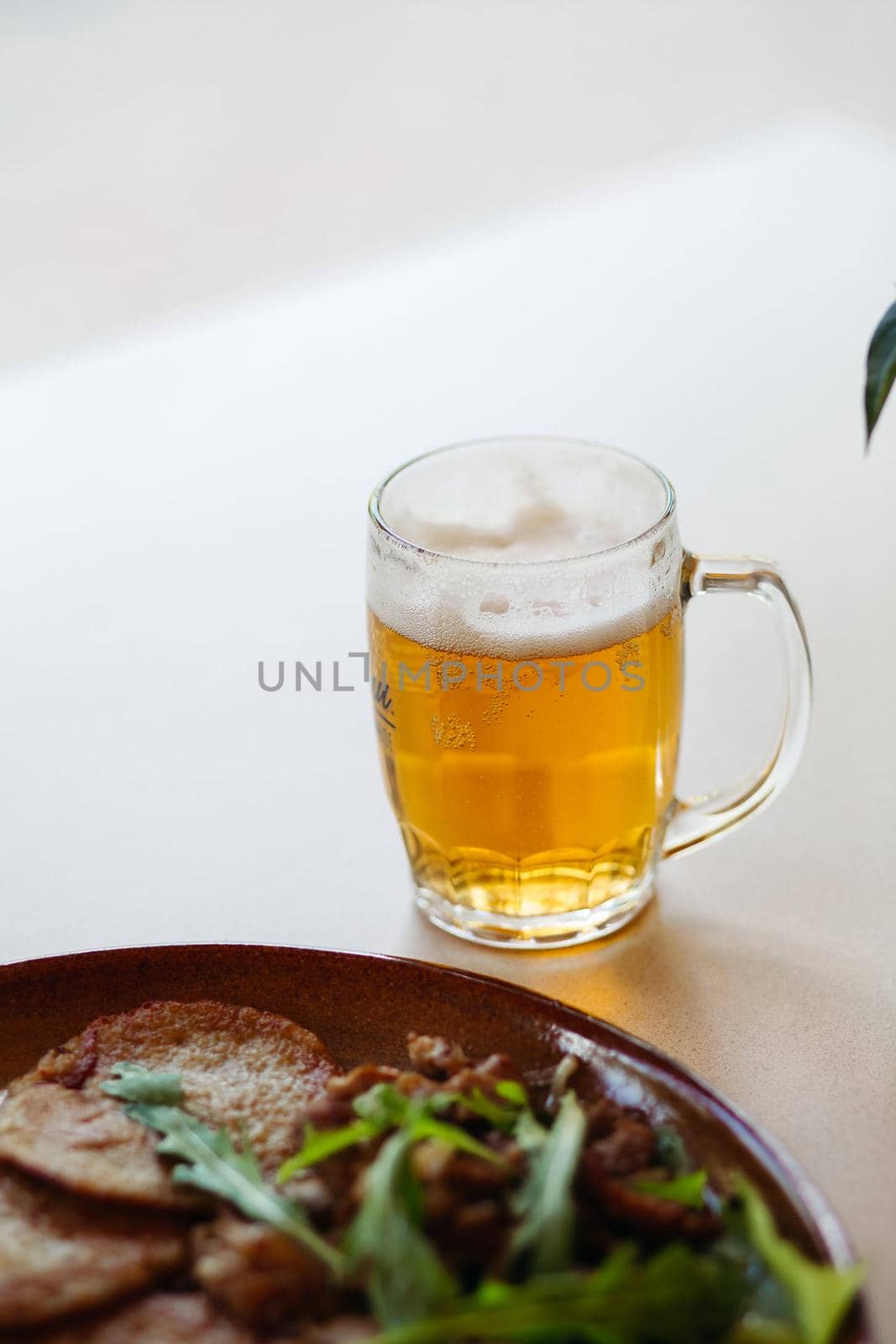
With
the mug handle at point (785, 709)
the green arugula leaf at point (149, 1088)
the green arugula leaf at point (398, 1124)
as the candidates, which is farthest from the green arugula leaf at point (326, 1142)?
the mug handle at point (785, 709)

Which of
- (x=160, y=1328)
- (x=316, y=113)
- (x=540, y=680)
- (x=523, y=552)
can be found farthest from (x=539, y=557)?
(x=316, y=113)

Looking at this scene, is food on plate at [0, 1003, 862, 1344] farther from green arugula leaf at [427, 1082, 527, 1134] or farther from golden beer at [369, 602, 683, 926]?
golden beer at [369, 602, 683, 926]

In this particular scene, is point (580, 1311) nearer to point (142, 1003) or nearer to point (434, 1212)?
point (434, 1212)

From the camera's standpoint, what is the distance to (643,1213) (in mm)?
736

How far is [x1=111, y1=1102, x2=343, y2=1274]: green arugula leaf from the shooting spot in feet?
2.39

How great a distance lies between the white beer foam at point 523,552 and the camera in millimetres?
1010

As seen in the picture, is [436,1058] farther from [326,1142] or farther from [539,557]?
[539,557]

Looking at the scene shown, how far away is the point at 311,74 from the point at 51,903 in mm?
3370

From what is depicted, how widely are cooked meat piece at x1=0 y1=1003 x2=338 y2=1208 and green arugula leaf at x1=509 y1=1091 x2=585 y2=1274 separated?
0.17 m

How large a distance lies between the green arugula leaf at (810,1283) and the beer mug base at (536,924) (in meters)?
0.41

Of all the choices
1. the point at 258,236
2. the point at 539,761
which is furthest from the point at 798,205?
the point at 539,761

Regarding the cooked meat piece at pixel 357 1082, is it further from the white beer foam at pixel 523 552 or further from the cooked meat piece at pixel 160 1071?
the white beer foam at pixel 523 552

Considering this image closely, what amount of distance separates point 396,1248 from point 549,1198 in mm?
81

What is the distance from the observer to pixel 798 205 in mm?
2812
